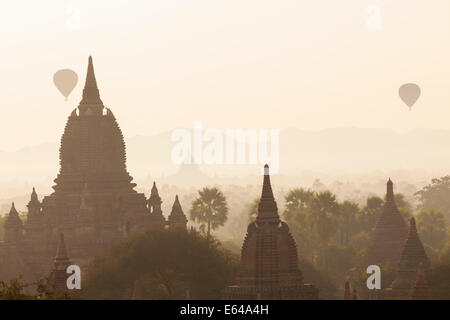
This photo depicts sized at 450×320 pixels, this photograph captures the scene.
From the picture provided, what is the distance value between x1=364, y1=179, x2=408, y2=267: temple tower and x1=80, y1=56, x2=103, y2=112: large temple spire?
71.5 feet

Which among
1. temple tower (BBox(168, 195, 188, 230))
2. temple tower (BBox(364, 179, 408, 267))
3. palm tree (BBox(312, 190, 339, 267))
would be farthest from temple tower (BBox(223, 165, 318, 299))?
palm tree (BBox(312, 190, 339, 267))

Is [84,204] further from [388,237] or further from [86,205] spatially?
[388,237]

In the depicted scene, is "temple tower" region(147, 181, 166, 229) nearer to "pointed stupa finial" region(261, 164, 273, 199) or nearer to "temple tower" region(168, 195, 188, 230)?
"temple tower" region(168, 195, 188, 230)

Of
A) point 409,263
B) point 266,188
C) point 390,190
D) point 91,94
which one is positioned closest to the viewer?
point 266,188

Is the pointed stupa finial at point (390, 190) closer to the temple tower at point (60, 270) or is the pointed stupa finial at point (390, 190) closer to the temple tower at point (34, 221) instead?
the temple tower at point (34, 221)

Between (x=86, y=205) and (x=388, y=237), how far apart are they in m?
21.8

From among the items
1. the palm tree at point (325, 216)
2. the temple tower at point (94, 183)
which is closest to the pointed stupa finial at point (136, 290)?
the temple tower at point (94, 183)

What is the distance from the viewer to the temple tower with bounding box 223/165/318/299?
109688mm

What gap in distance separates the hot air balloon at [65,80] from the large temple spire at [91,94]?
25633mm

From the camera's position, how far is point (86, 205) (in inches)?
5763

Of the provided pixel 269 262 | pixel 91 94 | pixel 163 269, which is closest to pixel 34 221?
pixel 91 94

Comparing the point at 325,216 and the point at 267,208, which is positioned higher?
the point at 325,216
